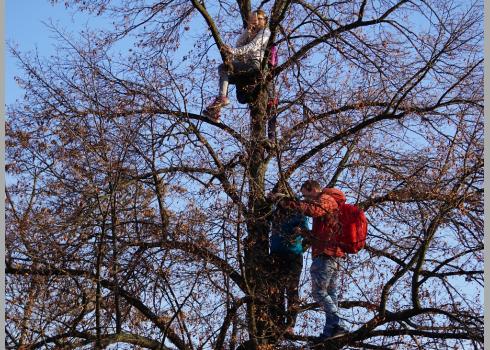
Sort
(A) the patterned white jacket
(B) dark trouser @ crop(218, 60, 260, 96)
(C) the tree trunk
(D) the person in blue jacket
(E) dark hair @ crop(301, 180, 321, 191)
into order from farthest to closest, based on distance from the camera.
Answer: (B) dark trouser @ crop(218, 60, 260, 96)
(A) the patterned white jacket
(D) the person in blue jacket
(C) the tree trunk
(E) dark hair @ crop(301, 180, 321, 191)

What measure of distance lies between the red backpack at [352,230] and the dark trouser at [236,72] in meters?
2.91

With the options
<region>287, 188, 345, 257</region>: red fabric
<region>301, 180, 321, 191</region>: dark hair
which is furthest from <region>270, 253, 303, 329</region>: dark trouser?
<region>301, 180, 321, 191</region>: dark hair

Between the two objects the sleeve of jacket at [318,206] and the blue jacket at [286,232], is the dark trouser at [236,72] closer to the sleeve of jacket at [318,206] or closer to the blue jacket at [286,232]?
the blue jacket at [286,232]

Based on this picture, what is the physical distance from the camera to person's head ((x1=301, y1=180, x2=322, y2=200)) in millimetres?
11078

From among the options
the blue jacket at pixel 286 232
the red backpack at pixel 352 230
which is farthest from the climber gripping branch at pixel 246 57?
the red backpack at pixel 352 230

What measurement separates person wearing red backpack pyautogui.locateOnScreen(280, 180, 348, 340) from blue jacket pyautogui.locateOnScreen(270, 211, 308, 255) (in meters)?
0.29

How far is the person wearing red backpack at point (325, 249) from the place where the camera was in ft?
35.8

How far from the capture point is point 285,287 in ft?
38.7

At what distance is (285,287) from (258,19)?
12.1 feet

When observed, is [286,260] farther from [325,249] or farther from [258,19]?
[258,19]

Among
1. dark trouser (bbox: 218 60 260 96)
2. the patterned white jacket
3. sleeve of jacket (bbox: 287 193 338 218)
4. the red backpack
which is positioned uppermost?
the patterned white jacket

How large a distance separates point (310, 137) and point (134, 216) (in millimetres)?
2525

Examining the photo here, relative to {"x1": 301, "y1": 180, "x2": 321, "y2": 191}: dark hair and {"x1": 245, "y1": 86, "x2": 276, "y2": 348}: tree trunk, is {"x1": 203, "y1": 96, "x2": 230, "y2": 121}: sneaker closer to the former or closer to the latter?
{"x1": 245, "y1": 86, "x2": 276, "y2": 348}: tree trunk

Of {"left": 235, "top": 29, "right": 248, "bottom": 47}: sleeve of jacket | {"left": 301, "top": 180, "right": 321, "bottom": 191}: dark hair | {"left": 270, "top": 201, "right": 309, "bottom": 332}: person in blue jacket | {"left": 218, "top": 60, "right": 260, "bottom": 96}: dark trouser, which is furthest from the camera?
{"left": 235, "top": 29, "right": 248, "bottom": 47}: sleeve of jacket
